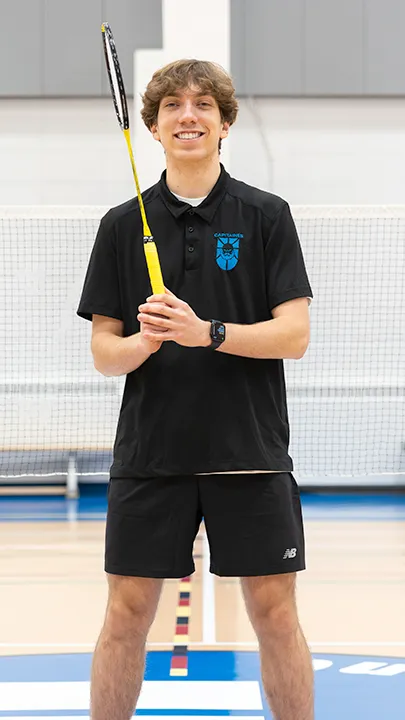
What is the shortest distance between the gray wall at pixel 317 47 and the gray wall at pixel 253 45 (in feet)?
0.03

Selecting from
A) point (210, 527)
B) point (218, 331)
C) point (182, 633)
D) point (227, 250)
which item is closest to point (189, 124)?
point (227, 250)

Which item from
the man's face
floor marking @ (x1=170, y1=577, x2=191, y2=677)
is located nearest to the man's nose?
the man's face

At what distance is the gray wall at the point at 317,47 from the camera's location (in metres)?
9.59

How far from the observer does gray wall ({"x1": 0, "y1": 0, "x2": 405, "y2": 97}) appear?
9.59 m

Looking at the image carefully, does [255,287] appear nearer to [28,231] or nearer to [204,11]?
[204,11]

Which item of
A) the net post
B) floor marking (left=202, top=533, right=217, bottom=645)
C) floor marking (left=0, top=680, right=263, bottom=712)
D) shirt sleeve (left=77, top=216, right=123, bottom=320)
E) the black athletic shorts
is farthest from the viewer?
the net post

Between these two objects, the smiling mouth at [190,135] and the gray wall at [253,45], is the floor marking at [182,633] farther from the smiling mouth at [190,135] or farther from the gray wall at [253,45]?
the gray wall at [253,45]

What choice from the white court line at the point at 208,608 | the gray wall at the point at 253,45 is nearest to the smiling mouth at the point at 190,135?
the white court line at the point at 208,608

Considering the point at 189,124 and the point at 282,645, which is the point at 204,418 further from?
the point at 189,124

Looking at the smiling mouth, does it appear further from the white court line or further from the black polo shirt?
the white court line

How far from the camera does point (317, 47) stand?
9.64 metres

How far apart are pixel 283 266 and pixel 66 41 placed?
7990 mm

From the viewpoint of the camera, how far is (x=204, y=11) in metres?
6.12

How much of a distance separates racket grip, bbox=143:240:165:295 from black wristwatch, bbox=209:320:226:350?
150mm
